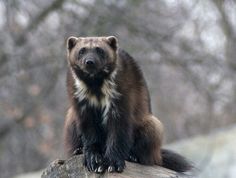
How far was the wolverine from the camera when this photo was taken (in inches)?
322

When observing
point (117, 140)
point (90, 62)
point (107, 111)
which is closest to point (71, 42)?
point (90, 62)

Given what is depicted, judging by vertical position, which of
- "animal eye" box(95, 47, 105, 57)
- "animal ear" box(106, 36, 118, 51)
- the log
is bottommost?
the log

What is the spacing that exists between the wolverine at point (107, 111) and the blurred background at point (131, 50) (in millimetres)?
5315

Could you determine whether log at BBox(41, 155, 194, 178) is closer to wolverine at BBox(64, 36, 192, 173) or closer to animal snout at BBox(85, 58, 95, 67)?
wolverine at BBox(64, 36, 192, 173)

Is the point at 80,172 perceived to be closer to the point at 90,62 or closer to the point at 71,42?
the point at 90,62

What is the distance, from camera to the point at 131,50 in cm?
1581

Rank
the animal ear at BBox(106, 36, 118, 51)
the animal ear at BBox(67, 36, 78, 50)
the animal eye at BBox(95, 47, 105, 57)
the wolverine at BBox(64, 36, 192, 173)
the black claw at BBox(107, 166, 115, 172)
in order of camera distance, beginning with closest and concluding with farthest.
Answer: the black claw at BBox(107, 166, 115, 172)
the wolverine at BBox(64, 36, 192, 173)
the animal eye at BBox(95, 47, 105, 57)
the animal ear at BBox(106, 36, 118, 51)
the animal ear at BBox(67, 36, 78, 50)

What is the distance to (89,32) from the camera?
15625 mm

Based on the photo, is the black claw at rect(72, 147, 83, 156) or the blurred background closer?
the black claw at rect(72, 147, 83, 156)

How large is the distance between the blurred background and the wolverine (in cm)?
531

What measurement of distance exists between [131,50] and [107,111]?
25.2 ft

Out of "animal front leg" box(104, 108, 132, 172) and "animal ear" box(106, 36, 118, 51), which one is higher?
"animal ear" box(106, 36, 118, 51)

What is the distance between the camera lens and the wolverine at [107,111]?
8.18m

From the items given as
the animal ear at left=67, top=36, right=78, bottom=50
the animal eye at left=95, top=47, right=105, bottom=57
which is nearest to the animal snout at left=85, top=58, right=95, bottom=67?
the animal eye at left=95, top=47, right=105, bottom=57
